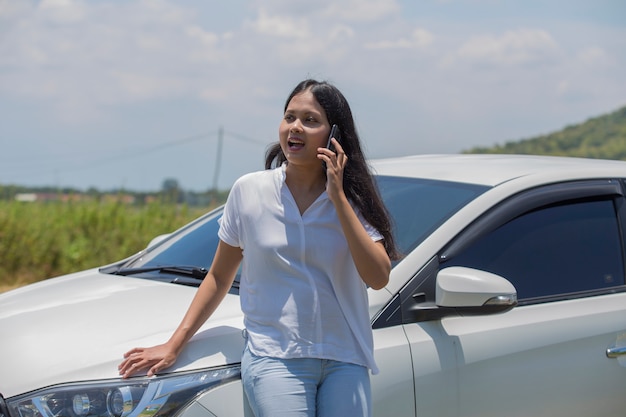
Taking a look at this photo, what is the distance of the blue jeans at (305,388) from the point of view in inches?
91.5

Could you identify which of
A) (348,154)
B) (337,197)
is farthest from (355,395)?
(348,154)

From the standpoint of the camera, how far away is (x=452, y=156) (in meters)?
4.06

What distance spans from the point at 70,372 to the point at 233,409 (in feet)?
1.65

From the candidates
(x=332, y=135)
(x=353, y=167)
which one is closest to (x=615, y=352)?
(x=353, y=167)

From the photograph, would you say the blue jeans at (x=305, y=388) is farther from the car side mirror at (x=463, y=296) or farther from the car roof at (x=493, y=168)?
the car roof at (x=493, y=168)

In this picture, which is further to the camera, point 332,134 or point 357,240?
point 332,134

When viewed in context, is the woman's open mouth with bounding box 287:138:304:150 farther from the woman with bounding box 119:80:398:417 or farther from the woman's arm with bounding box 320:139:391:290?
the woman's arm with bounding box 320:139:391:290

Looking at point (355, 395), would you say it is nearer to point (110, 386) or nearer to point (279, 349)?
point (279, 349)

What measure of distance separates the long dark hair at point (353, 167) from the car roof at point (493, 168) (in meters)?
0.65

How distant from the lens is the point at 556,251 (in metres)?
3.31

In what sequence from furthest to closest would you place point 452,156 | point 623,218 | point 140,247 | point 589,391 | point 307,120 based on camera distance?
point 140,247 → point 452,156 → point 623,218 → point 589,391 → point 307,120

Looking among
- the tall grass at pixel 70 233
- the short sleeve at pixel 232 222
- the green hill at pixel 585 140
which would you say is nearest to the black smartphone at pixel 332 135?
the short sleeve at pixel 232 222

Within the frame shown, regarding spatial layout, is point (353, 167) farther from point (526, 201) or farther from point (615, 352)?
point (615, 352)

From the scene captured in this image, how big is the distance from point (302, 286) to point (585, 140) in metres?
34.9
